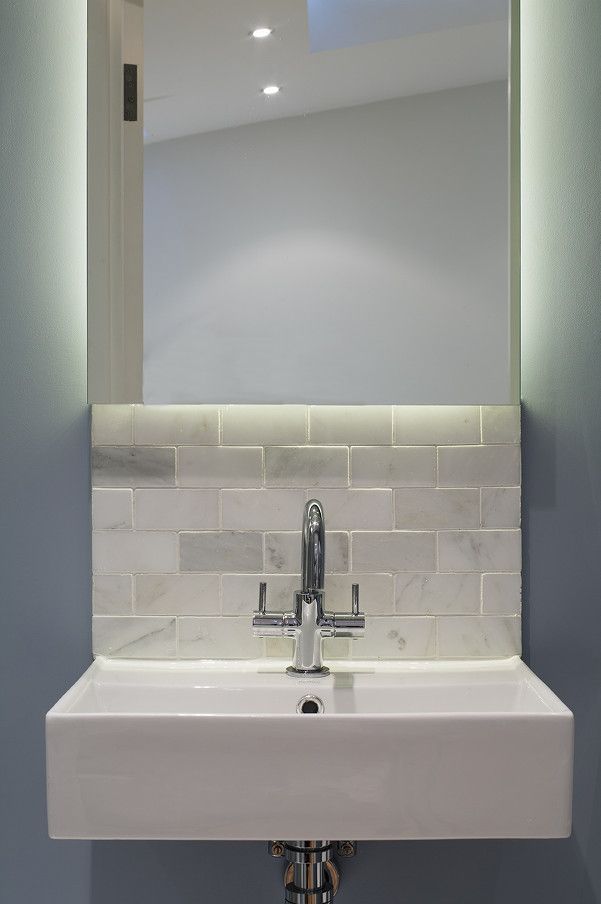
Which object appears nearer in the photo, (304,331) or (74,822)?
(74,822)

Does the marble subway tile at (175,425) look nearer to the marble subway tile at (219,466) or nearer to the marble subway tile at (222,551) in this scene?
the marble subway tile at (219,466)

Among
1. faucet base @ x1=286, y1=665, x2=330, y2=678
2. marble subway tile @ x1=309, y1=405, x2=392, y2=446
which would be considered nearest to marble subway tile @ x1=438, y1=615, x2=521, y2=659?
faucet base @ x1=286, y1=665, x2=330, y2=678

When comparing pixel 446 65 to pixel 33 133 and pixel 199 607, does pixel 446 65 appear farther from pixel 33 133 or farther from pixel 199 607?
pixel 199 607

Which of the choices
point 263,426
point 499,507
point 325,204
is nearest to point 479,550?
point 499,507

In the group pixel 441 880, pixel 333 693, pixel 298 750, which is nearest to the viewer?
pixel 298 750

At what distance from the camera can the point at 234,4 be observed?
152 cm

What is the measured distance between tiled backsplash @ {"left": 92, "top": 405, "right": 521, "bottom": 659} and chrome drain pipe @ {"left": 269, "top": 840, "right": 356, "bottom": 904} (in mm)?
311

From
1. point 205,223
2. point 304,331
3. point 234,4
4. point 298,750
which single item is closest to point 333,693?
point 298,750

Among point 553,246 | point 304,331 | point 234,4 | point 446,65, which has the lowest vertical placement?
point 304,331

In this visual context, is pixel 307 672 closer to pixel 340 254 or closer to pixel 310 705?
pixel 310 705

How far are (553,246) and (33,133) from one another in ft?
3.08

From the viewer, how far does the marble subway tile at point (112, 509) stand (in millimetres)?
1484

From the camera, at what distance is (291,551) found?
149cm

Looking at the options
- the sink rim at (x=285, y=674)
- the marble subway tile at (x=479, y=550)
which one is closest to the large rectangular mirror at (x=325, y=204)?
the marble subway tile at (x=479, y=550)
